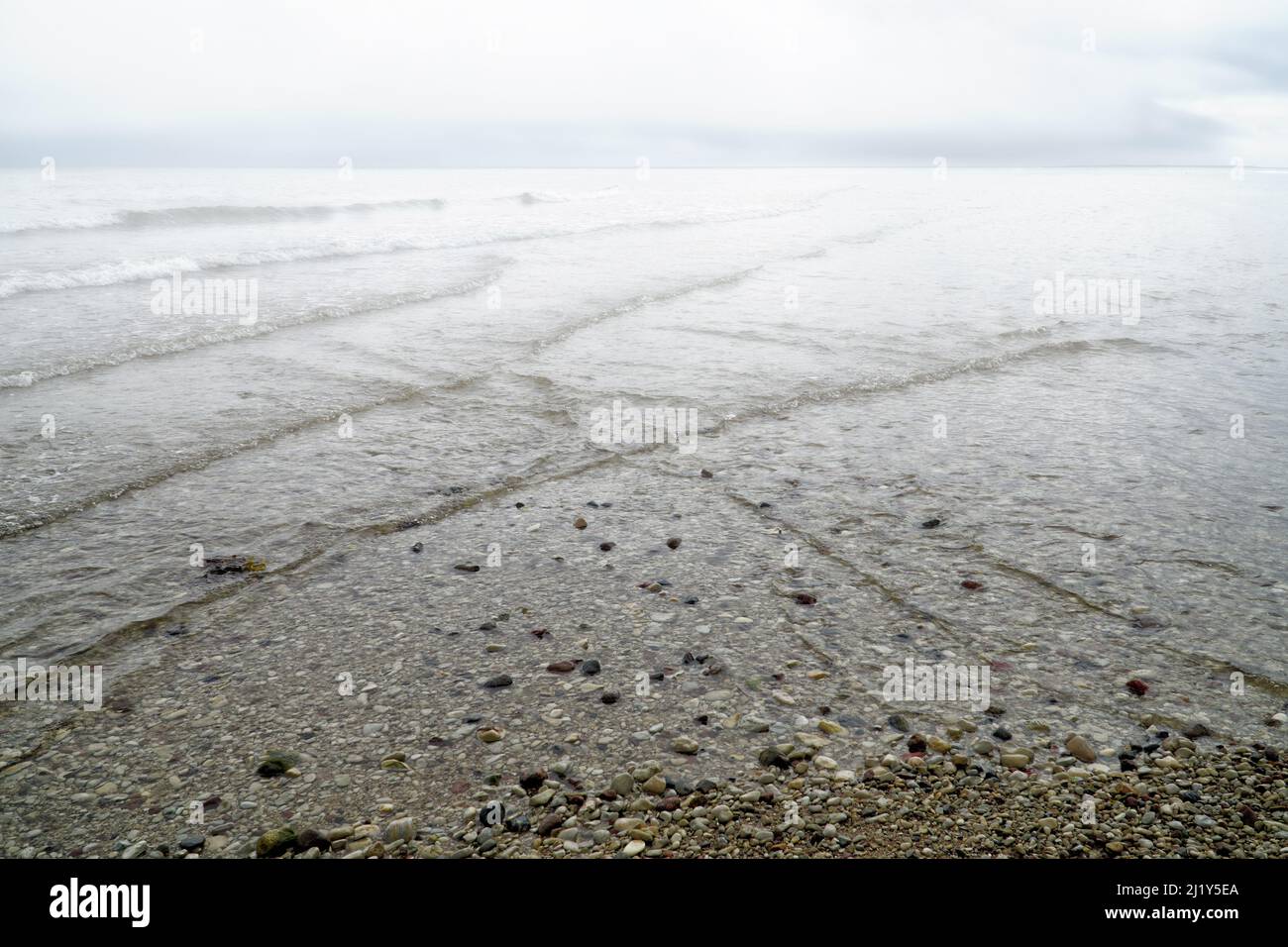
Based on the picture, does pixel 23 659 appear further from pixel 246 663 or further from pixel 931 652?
pixel 931 652

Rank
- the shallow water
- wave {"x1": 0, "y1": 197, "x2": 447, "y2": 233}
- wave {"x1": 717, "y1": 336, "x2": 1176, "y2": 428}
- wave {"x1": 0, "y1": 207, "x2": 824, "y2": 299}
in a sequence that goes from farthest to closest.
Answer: wave {"x1": 0, "y1": 197, "x2": 447, "y2": 233}, wave {"x1": 0, "y1": 207, "x2": 824, "y2": 299}, wave {"x1": 717, "y1": 336, "x2": 1176, "y2": 428}, the shallow water

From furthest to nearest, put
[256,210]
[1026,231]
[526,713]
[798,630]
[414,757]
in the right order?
[256,210] < [1026,231] < [798,630] < [526,713] < [414,757]

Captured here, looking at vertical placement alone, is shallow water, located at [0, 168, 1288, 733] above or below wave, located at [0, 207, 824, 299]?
below

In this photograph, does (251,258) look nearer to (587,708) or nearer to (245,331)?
(245,331)

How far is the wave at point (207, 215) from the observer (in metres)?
34.5

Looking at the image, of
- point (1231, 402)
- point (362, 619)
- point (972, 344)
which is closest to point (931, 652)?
point (362, 619)

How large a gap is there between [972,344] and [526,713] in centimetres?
1324

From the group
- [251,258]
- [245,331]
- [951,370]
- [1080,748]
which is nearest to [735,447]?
[951,370]

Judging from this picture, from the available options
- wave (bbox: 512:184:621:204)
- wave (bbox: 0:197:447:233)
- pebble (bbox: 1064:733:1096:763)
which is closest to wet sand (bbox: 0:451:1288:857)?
pebble (bbox: 1064:733:1096:763)

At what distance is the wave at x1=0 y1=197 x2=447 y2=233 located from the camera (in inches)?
1357

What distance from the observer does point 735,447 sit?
34.3 feet

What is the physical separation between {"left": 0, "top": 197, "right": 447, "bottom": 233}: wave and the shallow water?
11837 mm

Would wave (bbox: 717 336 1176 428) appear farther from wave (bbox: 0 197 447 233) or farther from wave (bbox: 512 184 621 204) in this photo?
wave (bbox: 512 184 621 204)
